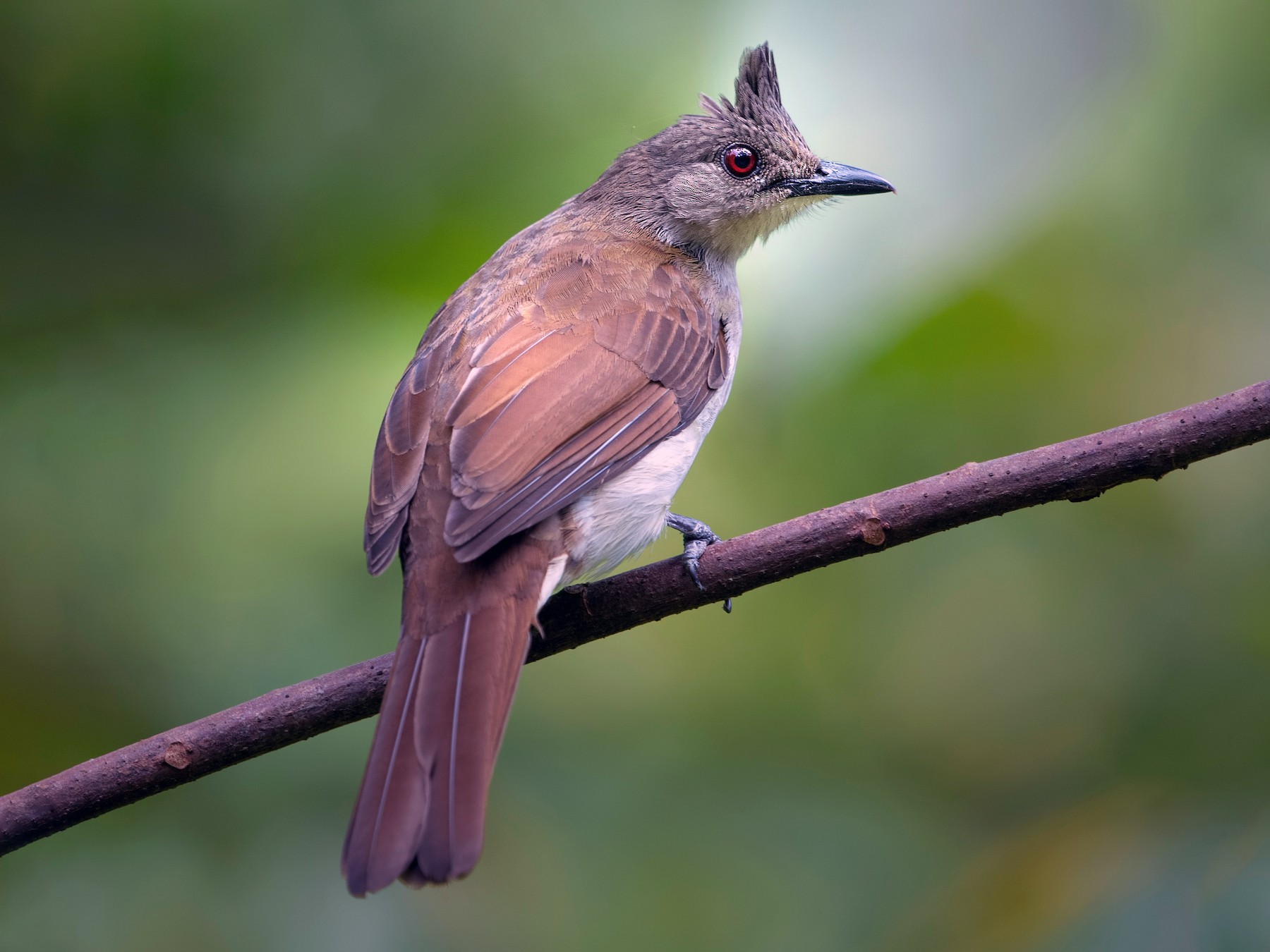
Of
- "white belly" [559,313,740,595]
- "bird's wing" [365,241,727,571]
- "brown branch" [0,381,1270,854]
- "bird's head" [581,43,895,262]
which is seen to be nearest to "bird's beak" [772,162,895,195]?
"bird's head" [581,43,895,262]

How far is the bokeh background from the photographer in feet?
10.7

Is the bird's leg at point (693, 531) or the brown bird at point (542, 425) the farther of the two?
the bird's leg at point (693, 531)

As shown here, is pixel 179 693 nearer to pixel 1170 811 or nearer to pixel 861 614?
pixel 861 614

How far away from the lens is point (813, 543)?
2.49m

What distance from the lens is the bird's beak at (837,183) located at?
11.9ft

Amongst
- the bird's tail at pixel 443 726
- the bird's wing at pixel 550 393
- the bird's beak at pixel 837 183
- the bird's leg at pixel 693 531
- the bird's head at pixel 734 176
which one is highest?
the bird's head at pixel 734 176

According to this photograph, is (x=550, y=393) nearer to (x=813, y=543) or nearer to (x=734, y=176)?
(x=813, y=543)

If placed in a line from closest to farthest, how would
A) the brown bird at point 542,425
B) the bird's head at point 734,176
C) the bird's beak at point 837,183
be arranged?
the brown bird at point 542,425
the bird's beak at point 837,183
the bird's head at point 734,176

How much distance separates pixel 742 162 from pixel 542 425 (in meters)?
1.59

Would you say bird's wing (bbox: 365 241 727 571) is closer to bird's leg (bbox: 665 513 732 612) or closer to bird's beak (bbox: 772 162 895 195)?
bird's leg (bbox: 665 513 732 612)

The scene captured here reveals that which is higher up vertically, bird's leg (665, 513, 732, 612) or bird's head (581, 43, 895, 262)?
bird's head (581, 43, 895, 262)

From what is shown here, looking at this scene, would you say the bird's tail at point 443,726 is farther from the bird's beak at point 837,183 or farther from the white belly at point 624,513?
the bird's beak at point 837,183

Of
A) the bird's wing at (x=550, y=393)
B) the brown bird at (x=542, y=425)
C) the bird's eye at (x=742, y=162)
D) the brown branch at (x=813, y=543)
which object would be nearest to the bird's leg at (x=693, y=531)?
the brown bird at (x=542, y=425)

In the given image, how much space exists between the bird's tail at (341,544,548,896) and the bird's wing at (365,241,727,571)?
5.2 inches
